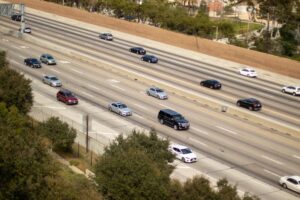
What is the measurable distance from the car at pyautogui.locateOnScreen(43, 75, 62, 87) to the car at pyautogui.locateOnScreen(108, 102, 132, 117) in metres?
9.77

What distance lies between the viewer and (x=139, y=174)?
21750 millimetres

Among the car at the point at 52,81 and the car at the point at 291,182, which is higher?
the car at the point at 52,81

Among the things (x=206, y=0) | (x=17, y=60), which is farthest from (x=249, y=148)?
(x=206, y=0)

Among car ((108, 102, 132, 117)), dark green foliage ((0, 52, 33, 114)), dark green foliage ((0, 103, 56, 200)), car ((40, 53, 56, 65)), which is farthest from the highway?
dark green foliage ((0, 103, 56, 200))

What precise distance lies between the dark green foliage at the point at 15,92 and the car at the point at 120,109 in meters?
7.64

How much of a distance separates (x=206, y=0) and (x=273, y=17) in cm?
8442

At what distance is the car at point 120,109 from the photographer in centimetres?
4350

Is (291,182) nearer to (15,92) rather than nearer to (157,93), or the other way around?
(157,93)

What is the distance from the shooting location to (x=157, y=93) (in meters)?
49.3

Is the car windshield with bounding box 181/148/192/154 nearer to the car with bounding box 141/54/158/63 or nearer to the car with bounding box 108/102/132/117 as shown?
the car with bounding box 108/102/132/117

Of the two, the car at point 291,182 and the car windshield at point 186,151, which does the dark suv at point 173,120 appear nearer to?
the car windshield at point 186,151

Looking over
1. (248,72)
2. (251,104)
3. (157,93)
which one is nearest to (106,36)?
(248,72)

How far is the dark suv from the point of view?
40.5m

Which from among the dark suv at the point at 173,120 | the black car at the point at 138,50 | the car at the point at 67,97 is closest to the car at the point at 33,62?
the car at the point at 67,97
